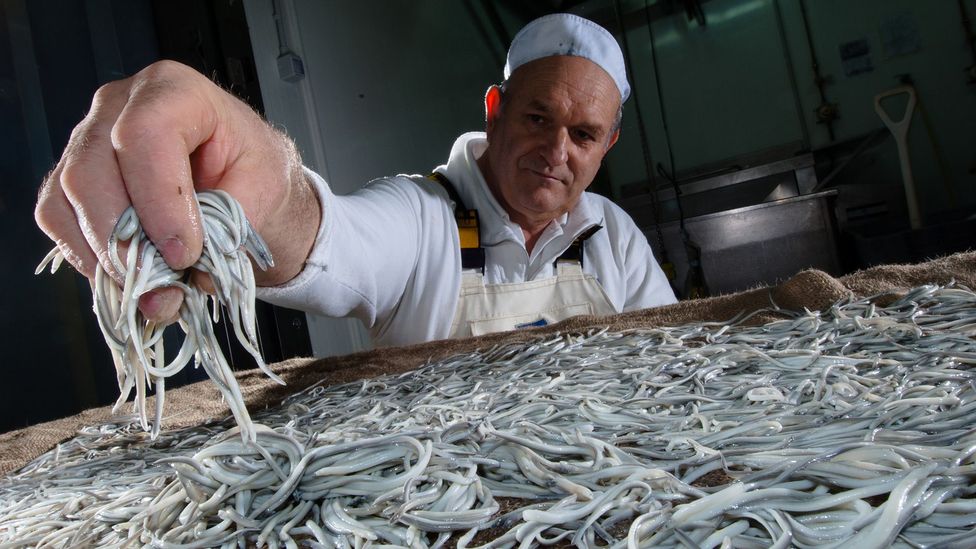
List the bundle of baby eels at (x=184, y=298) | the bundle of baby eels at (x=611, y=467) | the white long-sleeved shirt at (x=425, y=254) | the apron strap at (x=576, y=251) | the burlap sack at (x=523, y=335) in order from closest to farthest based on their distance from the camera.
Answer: the bundle of baby eels at (x=611, y=467) → the bundle of baby eels at (x=184, y=298) → the burlap sack at (x=523, y=335) → the white long-sleeved shirt at (x=425, y=254) → the apron strap at (x=576, y=251)

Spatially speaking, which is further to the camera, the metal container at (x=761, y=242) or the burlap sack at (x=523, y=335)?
the metal container at (x=761, y=242)

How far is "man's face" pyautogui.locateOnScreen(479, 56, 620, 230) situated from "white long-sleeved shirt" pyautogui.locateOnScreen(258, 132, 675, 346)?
88 millimetres

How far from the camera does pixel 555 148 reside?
1757 millimetres

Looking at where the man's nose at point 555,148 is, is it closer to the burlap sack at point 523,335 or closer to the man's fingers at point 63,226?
the burlap sack at point 523,335

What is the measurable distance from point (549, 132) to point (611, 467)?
4.47 feet

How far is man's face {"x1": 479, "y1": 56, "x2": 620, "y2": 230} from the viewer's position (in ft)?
5.79

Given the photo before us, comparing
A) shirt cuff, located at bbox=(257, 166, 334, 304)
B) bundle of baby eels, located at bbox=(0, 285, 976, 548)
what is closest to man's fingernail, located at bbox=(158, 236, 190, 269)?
bundle of baby eels, located at bbox=(0, 285, 976, 548)

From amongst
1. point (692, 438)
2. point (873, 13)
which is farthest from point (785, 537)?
point (873, 13)

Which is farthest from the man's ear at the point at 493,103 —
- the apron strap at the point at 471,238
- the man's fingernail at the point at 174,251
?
the man's fingernail at the point at 174,251

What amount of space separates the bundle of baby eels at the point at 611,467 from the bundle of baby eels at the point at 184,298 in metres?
0.07

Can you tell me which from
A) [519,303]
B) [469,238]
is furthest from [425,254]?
[519,303]

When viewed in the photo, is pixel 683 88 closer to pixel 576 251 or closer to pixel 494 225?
pixel 576 251

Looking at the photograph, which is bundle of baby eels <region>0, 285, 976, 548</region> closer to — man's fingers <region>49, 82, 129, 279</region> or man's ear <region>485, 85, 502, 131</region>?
man's fingers <region>49, 82, 129, 279</region>

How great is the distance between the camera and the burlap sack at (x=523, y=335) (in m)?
1.13
